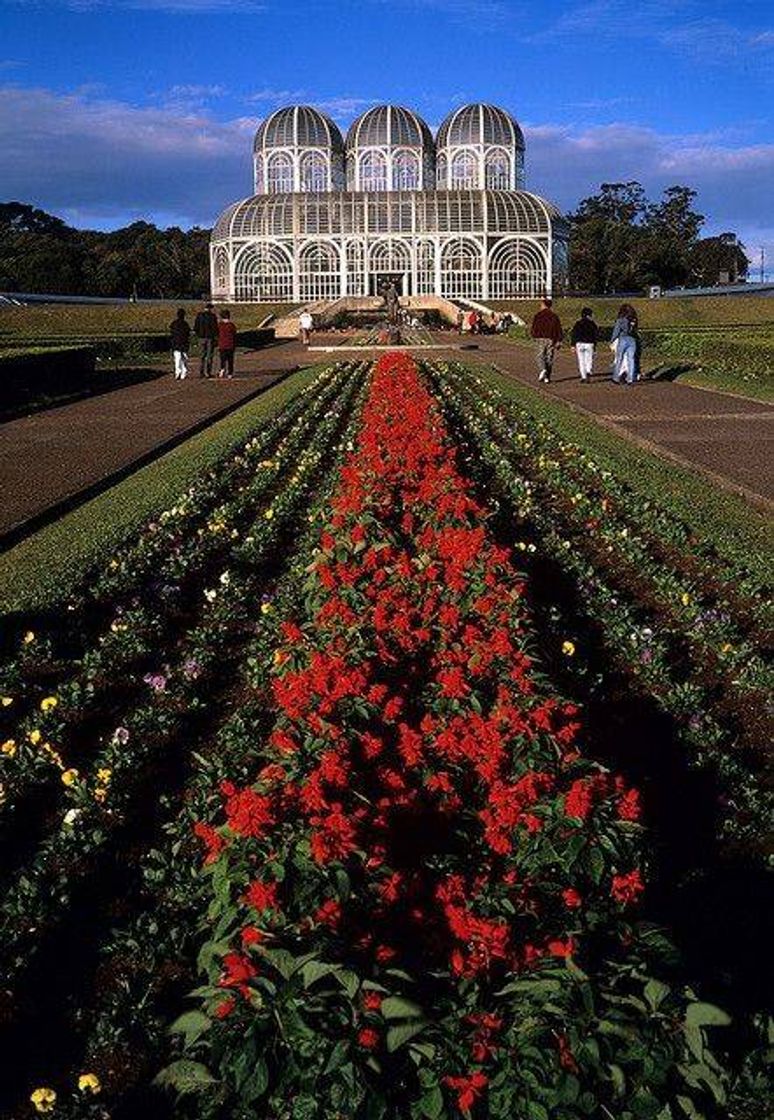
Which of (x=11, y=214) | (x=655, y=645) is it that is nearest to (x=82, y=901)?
(x=655, y=645)

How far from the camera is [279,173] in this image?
7100 centimetres

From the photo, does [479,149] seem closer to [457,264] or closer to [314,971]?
[457,264]

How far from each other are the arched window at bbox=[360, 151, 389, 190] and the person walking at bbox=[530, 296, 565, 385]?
53.8 m

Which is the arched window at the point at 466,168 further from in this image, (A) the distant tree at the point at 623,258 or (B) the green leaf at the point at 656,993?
(B) the green leaf at the point at 656,993

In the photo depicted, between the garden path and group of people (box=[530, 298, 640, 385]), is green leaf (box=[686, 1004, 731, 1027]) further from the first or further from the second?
group of people (box=[530, 298, 640, 385])

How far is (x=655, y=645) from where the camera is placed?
563cm

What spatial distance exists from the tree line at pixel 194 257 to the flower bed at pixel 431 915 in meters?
70.5

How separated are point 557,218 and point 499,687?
6470 cm

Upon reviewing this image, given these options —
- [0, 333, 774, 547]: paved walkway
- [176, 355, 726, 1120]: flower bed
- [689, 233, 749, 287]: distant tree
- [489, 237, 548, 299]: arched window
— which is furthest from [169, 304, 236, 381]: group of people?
[689, 233, 749, 287]: distant tree

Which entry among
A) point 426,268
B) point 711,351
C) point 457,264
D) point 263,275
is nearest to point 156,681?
point 711,351

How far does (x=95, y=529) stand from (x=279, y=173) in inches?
2625

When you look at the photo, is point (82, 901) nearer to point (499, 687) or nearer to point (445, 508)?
point (499, 687)

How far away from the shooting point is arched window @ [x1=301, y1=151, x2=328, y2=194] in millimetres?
70375

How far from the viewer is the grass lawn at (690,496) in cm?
759
